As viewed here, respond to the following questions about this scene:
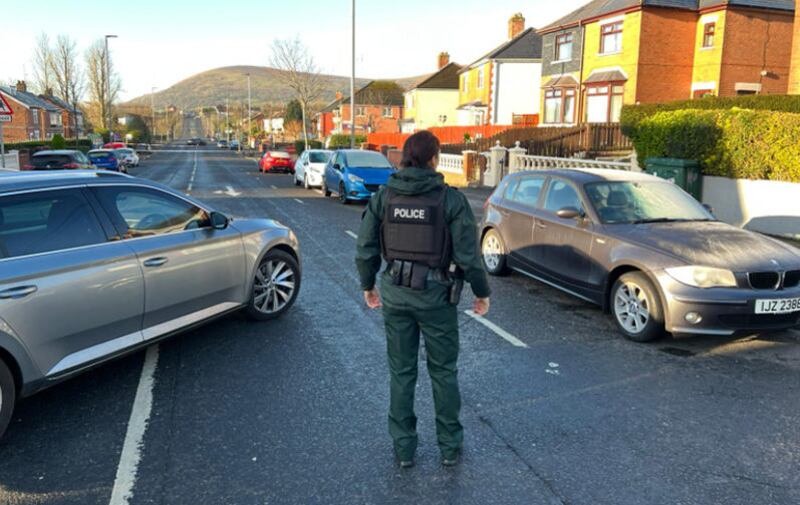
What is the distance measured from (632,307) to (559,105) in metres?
33.6

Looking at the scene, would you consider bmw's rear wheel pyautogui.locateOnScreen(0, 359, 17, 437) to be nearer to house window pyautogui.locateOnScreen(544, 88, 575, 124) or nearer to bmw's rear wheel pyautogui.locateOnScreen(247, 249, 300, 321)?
bmw's rear wheel pyautogui.locateOnScreen(247, 249, 300, 321)

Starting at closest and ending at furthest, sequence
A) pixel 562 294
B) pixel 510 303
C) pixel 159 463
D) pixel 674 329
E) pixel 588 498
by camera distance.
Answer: pixel 588 498, pixel 159 463, pixel 674 329, pixel 510 303, pixel 562 294

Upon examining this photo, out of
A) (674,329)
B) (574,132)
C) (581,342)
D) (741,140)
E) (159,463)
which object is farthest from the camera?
(574,132)

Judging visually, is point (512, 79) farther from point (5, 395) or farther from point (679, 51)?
point (5, 395)

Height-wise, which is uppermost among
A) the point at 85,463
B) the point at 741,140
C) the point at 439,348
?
the point at 741,140

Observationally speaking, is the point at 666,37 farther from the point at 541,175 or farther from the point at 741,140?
the point at 541,175

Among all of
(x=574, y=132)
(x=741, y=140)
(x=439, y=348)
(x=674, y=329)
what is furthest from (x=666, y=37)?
(x=439, y=348)

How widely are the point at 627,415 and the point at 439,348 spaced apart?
5.62 ft

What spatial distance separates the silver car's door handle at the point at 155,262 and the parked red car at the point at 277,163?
103ft

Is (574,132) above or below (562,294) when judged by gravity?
above

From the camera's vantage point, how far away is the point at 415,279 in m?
3.40

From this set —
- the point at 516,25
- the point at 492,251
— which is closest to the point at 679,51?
the point at 516,25

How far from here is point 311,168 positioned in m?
23.4

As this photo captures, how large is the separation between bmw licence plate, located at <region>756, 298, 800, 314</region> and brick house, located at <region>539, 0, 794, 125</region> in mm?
27982
